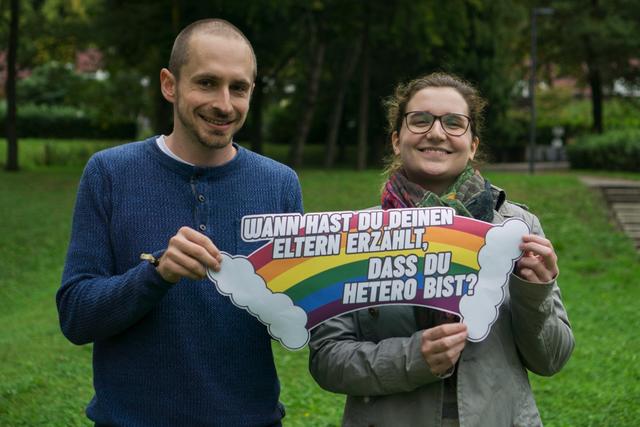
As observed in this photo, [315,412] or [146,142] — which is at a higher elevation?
[146,142]

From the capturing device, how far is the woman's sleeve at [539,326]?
2568 millimetres

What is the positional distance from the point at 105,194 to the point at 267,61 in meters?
24.5

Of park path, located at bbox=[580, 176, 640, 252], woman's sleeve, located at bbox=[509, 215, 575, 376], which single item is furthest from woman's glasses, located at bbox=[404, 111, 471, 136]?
park path, located at bbox=[580, 176, 640, 252]

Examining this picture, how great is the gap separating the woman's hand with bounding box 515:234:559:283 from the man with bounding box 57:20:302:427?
78 cm

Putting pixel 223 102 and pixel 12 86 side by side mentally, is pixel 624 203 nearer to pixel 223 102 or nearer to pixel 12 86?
pixel 223 102

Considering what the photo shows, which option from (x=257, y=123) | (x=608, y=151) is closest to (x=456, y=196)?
(x=608, y=151)

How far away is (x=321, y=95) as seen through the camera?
3553cm

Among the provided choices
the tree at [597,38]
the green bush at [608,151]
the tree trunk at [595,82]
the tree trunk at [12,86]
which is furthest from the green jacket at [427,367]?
the tree trunk at [595,82]

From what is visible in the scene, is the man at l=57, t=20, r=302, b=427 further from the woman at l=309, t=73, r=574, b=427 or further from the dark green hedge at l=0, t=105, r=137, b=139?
the dark green hedge at l=0, t=105, r=137, b=139

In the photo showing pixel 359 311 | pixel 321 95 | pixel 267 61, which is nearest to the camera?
pixel 359 311

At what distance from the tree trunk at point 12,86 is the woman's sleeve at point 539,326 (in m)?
24.7

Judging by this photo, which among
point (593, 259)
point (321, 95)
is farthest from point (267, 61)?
point (593, 259)

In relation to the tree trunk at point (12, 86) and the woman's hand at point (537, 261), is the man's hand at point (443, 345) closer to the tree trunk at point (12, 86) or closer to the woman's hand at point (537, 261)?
the woman's hand at point (537, 261)

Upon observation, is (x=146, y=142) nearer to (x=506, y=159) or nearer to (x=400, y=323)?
(x=400, y=323)
